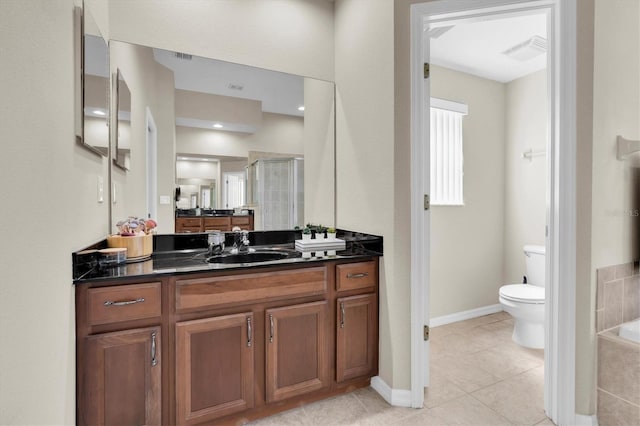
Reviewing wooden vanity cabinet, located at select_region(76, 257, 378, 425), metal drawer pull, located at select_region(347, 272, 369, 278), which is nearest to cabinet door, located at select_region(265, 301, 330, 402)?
wooden vanity cabinet, located at select_region(76, 257, 378, 425)

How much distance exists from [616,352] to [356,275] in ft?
4.51

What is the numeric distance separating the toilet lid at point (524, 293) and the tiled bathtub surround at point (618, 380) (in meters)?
0.79

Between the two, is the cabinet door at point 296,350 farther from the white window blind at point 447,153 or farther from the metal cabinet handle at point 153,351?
the white window blind at point 447,153

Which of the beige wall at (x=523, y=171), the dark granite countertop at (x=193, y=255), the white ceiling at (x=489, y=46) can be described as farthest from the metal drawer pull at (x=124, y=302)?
the beige wall at (x=523, y=171)

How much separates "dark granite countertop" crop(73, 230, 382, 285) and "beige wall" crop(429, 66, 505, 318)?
1278mm

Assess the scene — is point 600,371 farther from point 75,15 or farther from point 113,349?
point 75,15

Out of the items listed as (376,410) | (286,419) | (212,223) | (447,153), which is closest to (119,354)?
(286,419)

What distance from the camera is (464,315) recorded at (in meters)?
3.15

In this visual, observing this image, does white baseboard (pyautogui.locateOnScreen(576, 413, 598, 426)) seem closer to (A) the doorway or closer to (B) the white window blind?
(B) the white window blind

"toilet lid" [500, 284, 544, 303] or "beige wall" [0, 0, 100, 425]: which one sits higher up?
"beige wall" [0, 0, 100, 425]

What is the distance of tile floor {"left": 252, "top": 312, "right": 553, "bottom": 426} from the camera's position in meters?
1.69

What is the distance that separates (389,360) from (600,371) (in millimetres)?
1092

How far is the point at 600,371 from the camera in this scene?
1603 mm

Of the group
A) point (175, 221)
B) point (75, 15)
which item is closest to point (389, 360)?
point (175, 221)
